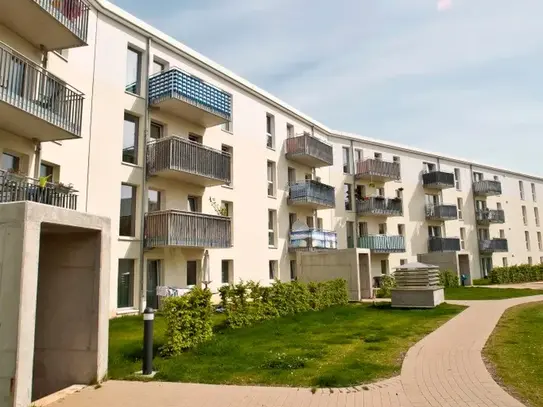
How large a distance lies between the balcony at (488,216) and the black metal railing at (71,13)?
39.0 m

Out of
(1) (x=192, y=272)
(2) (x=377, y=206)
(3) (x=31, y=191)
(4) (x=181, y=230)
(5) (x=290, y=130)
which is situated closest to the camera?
(3) (x=31, y=191)

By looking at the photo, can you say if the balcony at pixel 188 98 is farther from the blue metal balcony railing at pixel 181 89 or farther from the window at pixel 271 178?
the window at pixel 271 178

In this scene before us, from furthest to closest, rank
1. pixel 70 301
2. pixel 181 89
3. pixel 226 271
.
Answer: pixel 226 271 → pixel 181 89 → pixel 70 301

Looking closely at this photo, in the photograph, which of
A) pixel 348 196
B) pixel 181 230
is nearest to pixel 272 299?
pixel 181 230

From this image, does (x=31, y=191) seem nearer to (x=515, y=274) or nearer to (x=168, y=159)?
(x=168, y=159)

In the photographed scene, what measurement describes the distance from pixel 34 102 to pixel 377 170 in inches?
1005

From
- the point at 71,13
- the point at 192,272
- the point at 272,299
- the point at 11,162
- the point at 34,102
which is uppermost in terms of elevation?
the point at 71,13

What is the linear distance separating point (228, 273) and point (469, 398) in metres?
16.6

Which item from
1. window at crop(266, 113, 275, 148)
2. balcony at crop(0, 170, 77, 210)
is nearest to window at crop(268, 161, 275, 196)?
window at crop(266, 113, 275, 148)

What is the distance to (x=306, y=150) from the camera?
1072 inches

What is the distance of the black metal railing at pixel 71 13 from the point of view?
1310 centimetres

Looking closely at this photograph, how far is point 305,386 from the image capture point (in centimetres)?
736

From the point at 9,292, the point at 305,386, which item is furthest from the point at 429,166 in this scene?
the point at 9,292

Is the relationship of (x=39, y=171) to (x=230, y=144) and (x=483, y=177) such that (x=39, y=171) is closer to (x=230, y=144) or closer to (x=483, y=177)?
(x=230, y=144)
